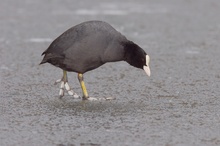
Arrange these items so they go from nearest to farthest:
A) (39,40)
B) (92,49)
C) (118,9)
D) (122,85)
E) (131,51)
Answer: (92,49) < (131,51) < (122,85) < (39,40) < (118,9)

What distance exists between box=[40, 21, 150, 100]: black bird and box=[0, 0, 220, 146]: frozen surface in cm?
37

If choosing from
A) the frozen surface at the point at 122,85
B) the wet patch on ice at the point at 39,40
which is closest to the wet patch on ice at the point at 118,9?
the frozen surface at the point at 122,85

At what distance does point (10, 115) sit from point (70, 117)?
1.68ft

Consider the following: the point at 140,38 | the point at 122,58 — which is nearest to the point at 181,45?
the point at 140,38

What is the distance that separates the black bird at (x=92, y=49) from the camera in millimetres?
5695

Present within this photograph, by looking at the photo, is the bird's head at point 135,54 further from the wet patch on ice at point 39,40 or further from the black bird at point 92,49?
the wet patch on ice at point 39,40

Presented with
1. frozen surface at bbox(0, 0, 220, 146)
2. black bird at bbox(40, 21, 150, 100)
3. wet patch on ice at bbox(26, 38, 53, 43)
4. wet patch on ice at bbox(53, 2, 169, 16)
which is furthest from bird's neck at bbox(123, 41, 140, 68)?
wet patch on ice at bbox(53, 2, 169, 16)

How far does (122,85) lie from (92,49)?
950 millimetres

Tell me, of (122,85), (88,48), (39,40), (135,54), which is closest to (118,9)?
(39,40)

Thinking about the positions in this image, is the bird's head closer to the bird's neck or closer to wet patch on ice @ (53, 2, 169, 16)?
the bird's neck

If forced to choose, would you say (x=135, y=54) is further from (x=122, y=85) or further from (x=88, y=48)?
(x=122, y=85)

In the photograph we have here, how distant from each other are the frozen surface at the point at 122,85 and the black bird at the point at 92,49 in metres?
0.37

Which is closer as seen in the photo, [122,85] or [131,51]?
[131,51]

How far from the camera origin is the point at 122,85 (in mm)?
6516
